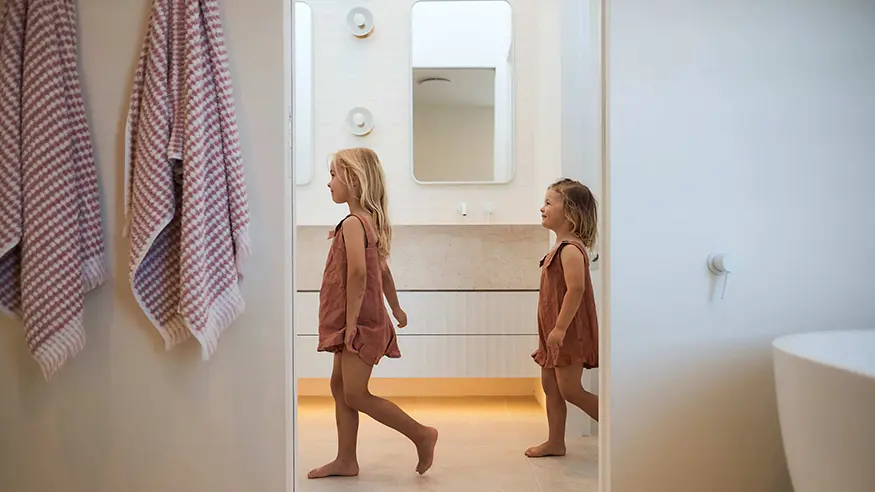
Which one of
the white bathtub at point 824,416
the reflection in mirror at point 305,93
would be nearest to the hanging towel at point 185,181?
the white bathtub at point 824,416

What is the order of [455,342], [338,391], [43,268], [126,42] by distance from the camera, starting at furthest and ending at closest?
[455,342] < [338,391] < [126,42] < [43,268]

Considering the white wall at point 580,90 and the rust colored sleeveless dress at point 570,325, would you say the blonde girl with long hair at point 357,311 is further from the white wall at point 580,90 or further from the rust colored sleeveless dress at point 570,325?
the white wall at point 580,90

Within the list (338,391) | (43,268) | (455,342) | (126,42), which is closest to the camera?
(43,268)

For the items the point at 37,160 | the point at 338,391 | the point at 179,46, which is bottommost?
the point at 338,391

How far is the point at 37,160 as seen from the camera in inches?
66.7

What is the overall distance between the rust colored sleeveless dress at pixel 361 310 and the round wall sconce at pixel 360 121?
1138mm

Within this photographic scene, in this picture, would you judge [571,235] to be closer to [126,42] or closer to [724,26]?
[724,26]

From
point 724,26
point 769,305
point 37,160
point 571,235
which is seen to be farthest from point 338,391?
point 724,26

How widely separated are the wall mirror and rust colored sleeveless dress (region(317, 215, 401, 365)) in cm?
114

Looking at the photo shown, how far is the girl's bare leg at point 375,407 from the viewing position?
2.45m

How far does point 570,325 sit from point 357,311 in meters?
0.79

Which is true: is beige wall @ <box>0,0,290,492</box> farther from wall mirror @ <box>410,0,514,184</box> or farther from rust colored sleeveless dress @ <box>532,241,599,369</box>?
wall mirror @ <box>410,0,514,184</box>

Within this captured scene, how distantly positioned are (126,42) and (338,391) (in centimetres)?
131

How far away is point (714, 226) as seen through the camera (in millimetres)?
1856
